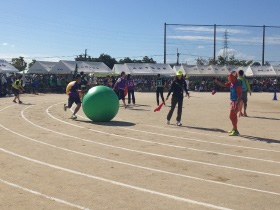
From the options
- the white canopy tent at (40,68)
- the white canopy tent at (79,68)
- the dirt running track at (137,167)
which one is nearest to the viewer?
the dirt running track at (137,167)

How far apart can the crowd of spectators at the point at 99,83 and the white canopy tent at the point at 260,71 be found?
900 mm

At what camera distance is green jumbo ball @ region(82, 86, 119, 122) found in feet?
46.8

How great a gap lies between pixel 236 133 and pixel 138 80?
35.0m

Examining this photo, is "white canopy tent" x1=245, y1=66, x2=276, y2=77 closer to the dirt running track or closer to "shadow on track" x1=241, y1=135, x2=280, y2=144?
the dirt running track

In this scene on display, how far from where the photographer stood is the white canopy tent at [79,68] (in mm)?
40344

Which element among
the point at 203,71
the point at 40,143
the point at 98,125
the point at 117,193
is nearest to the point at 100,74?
the point at 203,71

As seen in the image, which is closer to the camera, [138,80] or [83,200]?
[83,200]

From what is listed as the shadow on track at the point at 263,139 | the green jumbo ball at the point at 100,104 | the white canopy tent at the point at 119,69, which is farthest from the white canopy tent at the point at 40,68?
the shadow on track at the point at 263,139

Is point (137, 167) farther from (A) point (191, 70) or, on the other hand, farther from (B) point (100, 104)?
(A) point (191, 70)

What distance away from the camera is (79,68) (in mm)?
41438

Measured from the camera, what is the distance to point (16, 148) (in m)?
9.68

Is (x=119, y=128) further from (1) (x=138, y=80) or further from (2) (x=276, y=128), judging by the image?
(1) (x=138, y=80)

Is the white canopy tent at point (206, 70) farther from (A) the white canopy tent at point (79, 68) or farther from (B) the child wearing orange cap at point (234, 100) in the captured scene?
(B) the child wearing orange cap at point (234, 100)

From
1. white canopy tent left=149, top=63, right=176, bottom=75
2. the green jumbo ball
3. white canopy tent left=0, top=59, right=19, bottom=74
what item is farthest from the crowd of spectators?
the green jumbo ball
